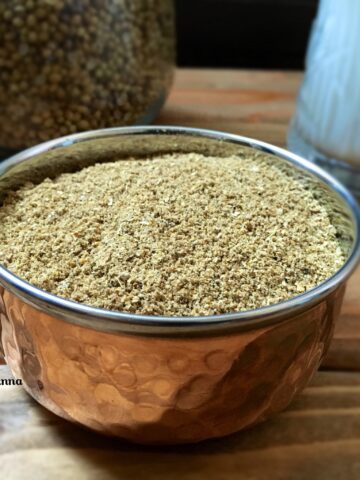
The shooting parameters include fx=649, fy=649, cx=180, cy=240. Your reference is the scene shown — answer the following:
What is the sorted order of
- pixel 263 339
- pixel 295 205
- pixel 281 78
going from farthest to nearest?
Answer: pixel 281 78, pixel 295 205, pixel 263 339

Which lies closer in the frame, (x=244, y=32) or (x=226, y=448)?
(x=226, y=448)

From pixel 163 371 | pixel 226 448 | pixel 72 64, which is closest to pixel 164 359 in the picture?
pixel 163 371

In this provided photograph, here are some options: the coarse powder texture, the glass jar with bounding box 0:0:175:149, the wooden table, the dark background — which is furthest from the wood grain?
the dark background

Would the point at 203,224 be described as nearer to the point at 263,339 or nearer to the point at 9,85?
the point at 263,339

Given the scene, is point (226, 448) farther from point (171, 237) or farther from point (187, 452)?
point (171, 237)

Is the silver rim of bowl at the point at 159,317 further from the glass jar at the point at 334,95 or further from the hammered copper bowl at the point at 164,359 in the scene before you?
the glass jar at the point at 334,95

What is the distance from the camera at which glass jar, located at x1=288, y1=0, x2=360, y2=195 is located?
698mm

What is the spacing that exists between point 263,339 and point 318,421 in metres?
0.13

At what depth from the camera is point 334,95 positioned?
2.40ft

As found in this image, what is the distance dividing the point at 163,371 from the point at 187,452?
92mm

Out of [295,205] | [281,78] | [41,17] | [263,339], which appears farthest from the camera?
[281,78]

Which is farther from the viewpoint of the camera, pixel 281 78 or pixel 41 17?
pixel 281 78

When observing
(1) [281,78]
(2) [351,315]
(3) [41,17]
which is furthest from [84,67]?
(1) [281,78]

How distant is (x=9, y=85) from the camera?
66 centimetres
